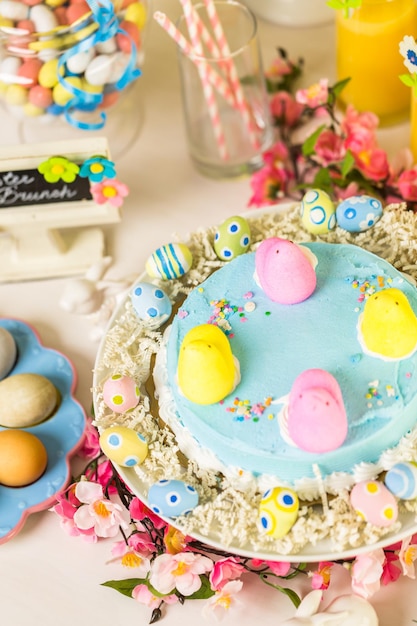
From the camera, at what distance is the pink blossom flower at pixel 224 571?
2.92 feet

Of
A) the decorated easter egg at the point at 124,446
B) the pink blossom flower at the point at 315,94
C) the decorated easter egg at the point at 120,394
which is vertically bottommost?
the decorated easter egg at the point at 124,446

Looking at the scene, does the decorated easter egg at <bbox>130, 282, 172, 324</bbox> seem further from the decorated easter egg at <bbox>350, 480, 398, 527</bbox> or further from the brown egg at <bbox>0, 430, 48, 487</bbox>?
the decorated easter egg at <bbox>350, 480, 398, 527</bbox>

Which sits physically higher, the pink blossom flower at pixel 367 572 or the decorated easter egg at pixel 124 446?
the decorated easter egg at pixel 124 446

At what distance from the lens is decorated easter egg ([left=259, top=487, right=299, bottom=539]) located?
2.67 ft

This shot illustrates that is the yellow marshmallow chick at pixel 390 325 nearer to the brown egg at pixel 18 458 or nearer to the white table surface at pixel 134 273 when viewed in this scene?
the white table surface at pixel 134 273

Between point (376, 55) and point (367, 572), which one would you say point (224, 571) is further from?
point (376, 55)

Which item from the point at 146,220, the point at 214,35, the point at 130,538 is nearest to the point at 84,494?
the point at 130,538

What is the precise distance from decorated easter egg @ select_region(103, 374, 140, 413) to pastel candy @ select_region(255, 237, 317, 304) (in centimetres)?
18

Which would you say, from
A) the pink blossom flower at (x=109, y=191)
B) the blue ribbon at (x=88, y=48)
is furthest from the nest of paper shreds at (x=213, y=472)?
the blue ribbon at (x=88, y=48)

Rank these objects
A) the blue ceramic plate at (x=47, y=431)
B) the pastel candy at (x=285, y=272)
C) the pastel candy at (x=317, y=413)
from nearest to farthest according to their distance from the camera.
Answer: the pastel candy at (x=317, y=413) → the pastel candy at (x=285, y=272) → the blue ceramic plate at (x=47, y=431)

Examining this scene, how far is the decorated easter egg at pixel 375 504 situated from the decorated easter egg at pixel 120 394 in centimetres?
26

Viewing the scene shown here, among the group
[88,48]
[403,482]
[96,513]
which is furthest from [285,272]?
[88,48]

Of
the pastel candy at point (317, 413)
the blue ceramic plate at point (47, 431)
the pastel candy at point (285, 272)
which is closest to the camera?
the pastel candy at point (317, 413)

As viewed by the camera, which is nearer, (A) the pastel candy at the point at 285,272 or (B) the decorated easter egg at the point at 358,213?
(A) the pastel candy at the point at 285,272
